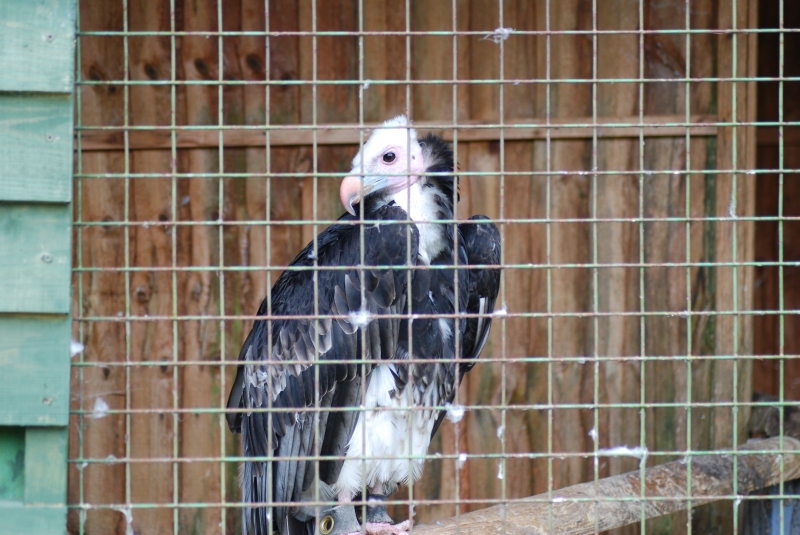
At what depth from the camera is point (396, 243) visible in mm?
2941

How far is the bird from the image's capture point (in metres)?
3.02

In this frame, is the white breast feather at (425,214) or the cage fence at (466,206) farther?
the cage fence at (466,206)

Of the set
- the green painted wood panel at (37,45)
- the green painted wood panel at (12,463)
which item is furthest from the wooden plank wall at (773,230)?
the green painted wood panel at (12,463)

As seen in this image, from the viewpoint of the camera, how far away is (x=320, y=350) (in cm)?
309

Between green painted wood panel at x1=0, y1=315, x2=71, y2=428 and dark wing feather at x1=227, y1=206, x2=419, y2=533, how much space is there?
0.74m

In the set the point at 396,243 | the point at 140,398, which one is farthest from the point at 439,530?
the point at 140,398

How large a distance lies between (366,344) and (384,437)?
1.35 feet

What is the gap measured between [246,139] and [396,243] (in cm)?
156

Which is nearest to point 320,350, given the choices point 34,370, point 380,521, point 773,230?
point 380,521

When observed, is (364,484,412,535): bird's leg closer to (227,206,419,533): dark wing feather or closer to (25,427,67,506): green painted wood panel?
(227,206,419,533): dark wing feather

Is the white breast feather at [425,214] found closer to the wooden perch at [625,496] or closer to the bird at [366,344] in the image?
the bird at [366,344]

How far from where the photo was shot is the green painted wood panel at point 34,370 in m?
2.21

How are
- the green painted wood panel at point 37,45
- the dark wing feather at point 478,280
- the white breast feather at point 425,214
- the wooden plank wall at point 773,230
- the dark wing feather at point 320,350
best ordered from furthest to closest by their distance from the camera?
the wooden plank wall at point 773,230
the dark wing feather at point 478,280
the white breast feather at point 425,214
the dark wing feather at point 320,350
the green painted wood panel at point 37,45

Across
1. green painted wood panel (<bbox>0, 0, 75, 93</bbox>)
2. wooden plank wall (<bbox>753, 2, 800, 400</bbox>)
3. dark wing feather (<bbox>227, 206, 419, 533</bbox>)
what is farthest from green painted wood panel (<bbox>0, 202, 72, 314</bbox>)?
wooden plank wall (<bbox>753, 2, 800, 400</bbox>)
